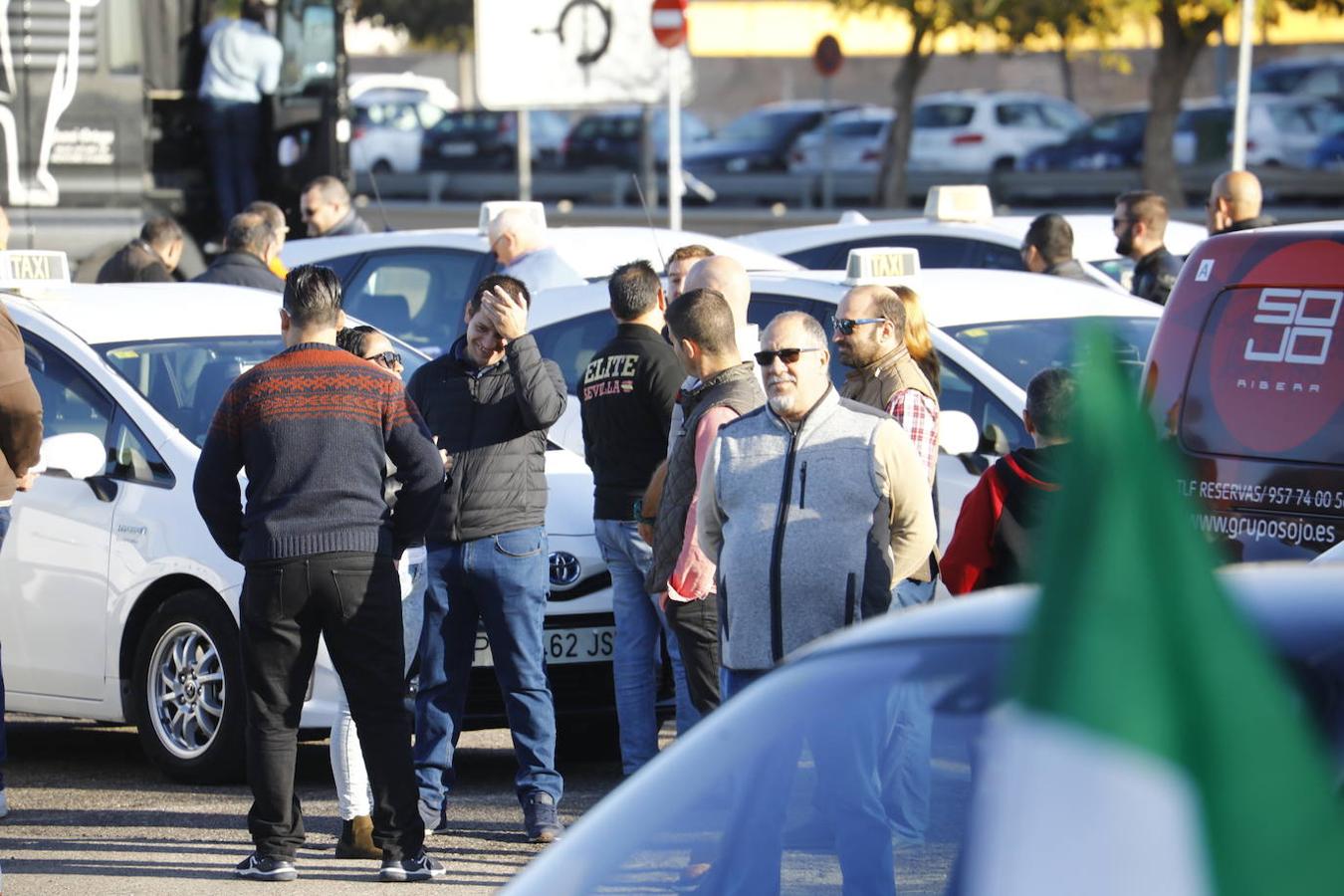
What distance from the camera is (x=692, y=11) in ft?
197

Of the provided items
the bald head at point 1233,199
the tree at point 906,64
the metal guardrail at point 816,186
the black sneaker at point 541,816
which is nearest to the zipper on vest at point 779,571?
the black sneaker at point 541,816

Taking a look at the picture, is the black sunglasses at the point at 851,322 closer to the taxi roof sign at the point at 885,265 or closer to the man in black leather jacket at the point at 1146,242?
the taxi roof sign at the point at 885,265

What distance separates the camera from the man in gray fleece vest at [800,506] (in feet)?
17.4

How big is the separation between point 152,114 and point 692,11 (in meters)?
45.9

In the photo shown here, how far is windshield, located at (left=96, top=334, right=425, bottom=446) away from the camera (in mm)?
7883

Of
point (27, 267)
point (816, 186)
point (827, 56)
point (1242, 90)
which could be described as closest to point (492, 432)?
point (27, 267)

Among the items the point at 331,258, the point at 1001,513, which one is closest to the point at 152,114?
the point at 331,258

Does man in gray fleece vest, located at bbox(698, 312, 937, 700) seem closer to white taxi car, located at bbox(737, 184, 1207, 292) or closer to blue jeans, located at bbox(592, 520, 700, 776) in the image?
blue jeans, located at bbox(592, 520, 700, 776)

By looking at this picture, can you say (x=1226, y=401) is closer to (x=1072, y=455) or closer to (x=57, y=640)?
(x=57, y=640)

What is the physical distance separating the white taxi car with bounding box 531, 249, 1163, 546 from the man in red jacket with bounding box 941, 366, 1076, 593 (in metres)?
2.23

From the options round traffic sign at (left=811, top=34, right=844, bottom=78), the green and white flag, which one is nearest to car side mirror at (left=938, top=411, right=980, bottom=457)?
the green and white flag

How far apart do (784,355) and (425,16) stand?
4186 centimetres

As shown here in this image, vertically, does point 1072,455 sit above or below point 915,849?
above

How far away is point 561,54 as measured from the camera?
56.4ft
